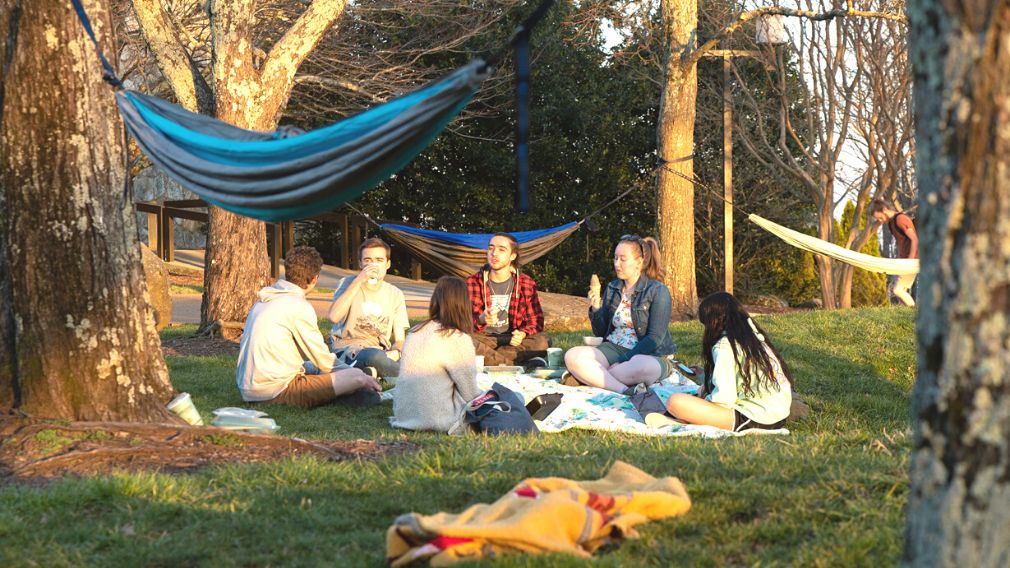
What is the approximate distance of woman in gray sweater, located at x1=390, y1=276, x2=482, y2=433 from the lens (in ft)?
19.2

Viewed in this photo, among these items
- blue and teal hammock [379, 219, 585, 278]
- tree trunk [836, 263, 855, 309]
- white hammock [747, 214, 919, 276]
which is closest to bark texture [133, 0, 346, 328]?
blue and teal hammock [379, 219, 585, 278]

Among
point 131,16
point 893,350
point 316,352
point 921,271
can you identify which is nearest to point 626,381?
point 316,352

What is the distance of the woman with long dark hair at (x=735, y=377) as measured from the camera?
18.6ft

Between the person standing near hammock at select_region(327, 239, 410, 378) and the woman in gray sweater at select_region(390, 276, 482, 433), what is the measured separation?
169cm

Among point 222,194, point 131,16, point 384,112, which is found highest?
point 131,16

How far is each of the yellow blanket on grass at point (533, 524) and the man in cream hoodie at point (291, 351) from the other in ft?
11.0

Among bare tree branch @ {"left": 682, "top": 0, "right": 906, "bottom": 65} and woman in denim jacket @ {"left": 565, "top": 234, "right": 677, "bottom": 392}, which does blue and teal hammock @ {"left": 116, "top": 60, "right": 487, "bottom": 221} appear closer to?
woman in denim jacket @ {"left": 565, "top": 234, "right": 677, "bottom": 392}

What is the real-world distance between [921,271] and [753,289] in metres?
15.6

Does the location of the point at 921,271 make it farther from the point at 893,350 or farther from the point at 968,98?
the point at 893,350

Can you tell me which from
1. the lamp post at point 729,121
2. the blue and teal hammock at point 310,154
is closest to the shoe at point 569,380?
the blue and teal hammock at point 310,154

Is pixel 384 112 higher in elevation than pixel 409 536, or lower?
higher

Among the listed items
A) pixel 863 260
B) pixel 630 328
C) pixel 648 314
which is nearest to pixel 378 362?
pixel 630 328

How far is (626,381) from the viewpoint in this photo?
7.21 meters

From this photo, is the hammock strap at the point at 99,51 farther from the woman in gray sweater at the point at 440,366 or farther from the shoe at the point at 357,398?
the shoe at the point at 357,398
